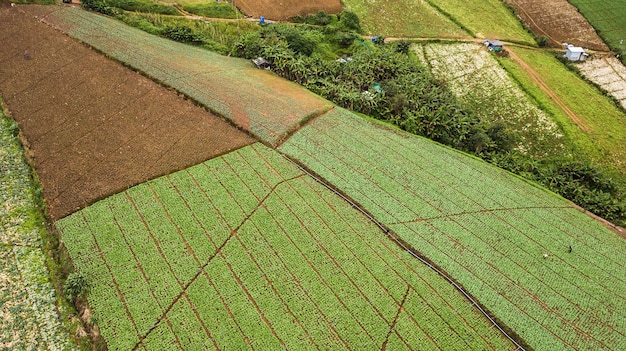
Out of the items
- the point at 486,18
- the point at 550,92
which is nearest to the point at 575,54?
the point at 550,92

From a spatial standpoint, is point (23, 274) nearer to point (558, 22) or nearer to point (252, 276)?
point (252, 276)

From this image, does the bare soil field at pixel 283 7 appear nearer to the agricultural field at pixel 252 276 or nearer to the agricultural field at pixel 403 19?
the agricultural field at pixel 403 19

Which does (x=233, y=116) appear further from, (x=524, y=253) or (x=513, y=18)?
(x=513, y=18)

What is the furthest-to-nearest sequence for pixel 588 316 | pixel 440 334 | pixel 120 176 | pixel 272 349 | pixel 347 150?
pixel 347 150
pixel 120 176
pixel 588 316
pixel 440 334
pixel 272 349

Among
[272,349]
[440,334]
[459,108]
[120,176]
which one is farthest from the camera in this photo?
[459,108]

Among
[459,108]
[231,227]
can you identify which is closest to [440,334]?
[231,227]

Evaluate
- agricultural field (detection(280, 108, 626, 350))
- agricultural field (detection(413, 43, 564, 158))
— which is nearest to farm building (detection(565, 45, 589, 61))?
agricultural field (detection(413, 43, 564, 158))
